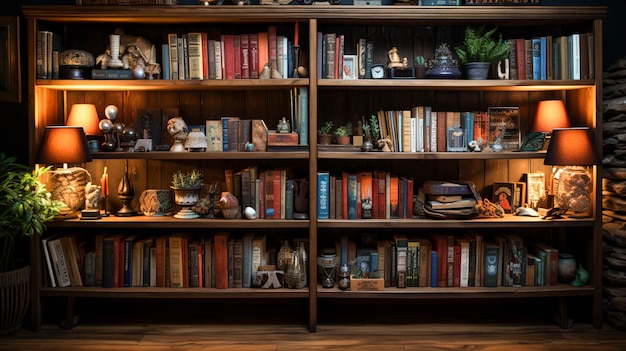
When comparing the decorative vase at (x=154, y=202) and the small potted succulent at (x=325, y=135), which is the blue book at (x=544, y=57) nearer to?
the small potted succulent at (x=325, y=135)

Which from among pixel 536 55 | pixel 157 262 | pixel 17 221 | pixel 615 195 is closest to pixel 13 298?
pixel 17 221

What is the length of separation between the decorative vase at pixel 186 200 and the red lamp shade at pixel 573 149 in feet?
6.59

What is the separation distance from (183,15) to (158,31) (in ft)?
1.38

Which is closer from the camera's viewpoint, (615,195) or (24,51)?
(615,195)

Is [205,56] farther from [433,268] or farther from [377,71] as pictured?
[433,268]

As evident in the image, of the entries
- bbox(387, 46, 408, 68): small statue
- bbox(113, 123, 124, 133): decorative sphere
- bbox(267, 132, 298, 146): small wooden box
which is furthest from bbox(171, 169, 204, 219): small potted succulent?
bbox(387, 46, 408, 68): small statue

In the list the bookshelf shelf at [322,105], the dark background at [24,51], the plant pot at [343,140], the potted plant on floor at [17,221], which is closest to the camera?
the potted plant on floor at [17,221]

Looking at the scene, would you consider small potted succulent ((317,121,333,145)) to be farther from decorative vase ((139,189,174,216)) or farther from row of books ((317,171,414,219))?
decorative vase ((139,189,174,216))

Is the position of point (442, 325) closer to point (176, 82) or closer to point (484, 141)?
point (484, 141)

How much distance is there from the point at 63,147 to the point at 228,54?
104 centimetres

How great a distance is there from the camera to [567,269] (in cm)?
324

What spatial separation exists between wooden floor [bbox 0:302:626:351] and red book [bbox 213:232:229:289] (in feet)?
0.90

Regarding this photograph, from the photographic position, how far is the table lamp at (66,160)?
3035 millimetres

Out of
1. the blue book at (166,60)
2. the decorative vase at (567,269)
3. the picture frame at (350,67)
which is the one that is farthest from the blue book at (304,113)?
the decorative vase at (567,269)
